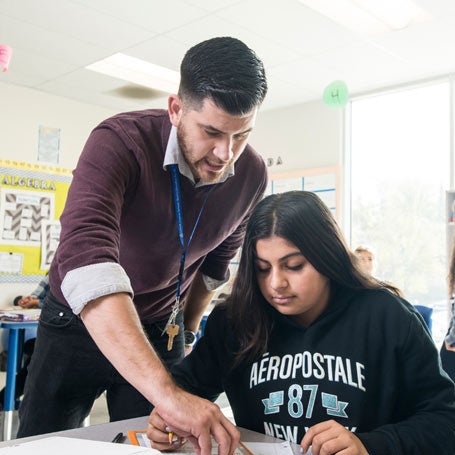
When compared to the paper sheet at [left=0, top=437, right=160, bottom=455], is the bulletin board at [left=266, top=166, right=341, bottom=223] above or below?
above

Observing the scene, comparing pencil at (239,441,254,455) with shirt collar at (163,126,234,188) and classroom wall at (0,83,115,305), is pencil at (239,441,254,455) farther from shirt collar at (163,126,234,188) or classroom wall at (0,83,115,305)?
classroom wall at (0,83,115,305)

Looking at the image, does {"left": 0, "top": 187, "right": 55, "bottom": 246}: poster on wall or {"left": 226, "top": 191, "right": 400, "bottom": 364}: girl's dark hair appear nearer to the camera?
{"left": 226, "top": 191, "right": 400, "bottom": 364}: girl's dark hair

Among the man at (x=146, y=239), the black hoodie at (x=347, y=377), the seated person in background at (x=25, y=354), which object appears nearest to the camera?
the man at (x=146, y=239)

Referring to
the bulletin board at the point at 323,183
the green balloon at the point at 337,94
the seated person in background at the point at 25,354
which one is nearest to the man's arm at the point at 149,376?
the seated person in background at the point at 25,354

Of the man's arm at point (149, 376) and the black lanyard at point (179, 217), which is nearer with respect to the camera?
the man's arm at point (149, 376)

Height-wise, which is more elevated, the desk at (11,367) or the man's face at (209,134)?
the man's face at (209,134)

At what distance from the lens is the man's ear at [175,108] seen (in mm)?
1119

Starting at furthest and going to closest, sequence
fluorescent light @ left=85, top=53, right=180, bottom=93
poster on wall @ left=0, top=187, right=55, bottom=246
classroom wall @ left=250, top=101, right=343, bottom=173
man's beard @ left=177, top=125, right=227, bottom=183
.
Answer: classroom wall @ left=250, top=101, right=343, bottom=173
poster on wall @ left=0, top=187, right=55, bottom=246
fluorescent light @ left=85, top=53, right=180, bottom=93
man's beard @ left=177, top=125, right=227, bottom=183

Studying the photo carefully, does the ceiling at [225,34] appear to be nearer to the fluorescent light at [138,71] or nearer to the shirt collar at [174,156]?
the fluorescent light at [138,71]

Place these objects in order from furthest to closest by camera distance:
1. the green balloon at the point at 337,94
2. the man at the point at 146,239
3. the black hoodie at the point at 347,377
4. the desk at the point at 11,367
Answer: the green balloon at the point at 337,94, the desk at the point at 11,367, the black hoodie at the point at 347,377, the man at the point at 146,239

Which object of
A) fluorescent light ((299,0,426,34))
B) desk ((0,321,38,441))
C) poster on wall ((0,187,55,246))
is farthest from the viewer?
poster on wall ((0,187,55,246))

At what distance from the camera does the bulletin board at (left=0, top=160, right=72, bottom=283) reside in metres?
4.75

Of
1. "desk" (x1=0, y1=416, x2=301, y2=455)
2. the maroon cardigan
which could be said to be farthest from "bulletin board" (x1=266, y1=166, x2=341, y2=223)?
"desk" (x1=0, y1=416, x2=301, y2=455)

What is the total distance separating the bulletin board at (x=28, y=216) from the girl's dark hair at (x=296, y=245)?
12.8ft
